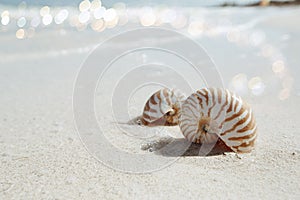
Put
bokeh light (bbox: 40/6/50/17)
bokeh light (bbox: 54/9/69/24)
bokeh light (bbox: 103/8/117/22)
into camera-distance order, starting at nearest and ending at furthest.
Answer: bokeh light (bbox: 54/9/69/24) < bokeh light (bbox: 103/8/117/22) < bokeh light (bbox: 40/6/50/17)

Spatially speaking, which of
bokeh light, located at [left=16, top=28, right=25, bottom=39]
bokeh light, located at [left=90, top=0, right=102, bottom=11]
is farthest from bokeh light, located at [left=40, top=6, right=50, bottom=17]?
bokeh light, located at [left=16, top=28, right=25, bottom=39]

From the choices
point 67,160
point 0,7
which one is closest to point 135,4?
point 0,7

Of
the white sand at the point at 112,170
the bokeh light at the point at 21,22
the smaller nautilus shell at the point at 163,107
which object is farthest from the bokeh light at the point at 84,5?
the smaller nautilus shell at the point at 163,107

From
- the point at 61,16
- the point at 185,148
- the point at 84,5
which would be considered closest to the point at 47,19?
the point at 61,16

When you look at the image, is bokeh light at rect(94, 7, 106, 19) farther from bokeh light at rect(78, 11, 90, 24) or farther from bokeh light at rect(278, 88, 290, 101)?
bokeh light at rect(278, 88, 290, 101)

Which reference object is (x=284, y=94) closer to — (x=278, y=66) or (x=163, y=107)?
(x=278, y=66)

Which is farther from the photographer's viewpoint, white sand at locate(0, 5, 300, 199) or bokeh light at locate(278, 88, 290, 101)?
bokeh light at locate(278, 88, 290, 101)

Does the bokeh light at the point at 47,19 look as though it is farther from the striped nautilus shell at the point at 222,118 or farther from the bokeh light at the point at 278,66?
the striped nautilus shell at the point at 222,118
